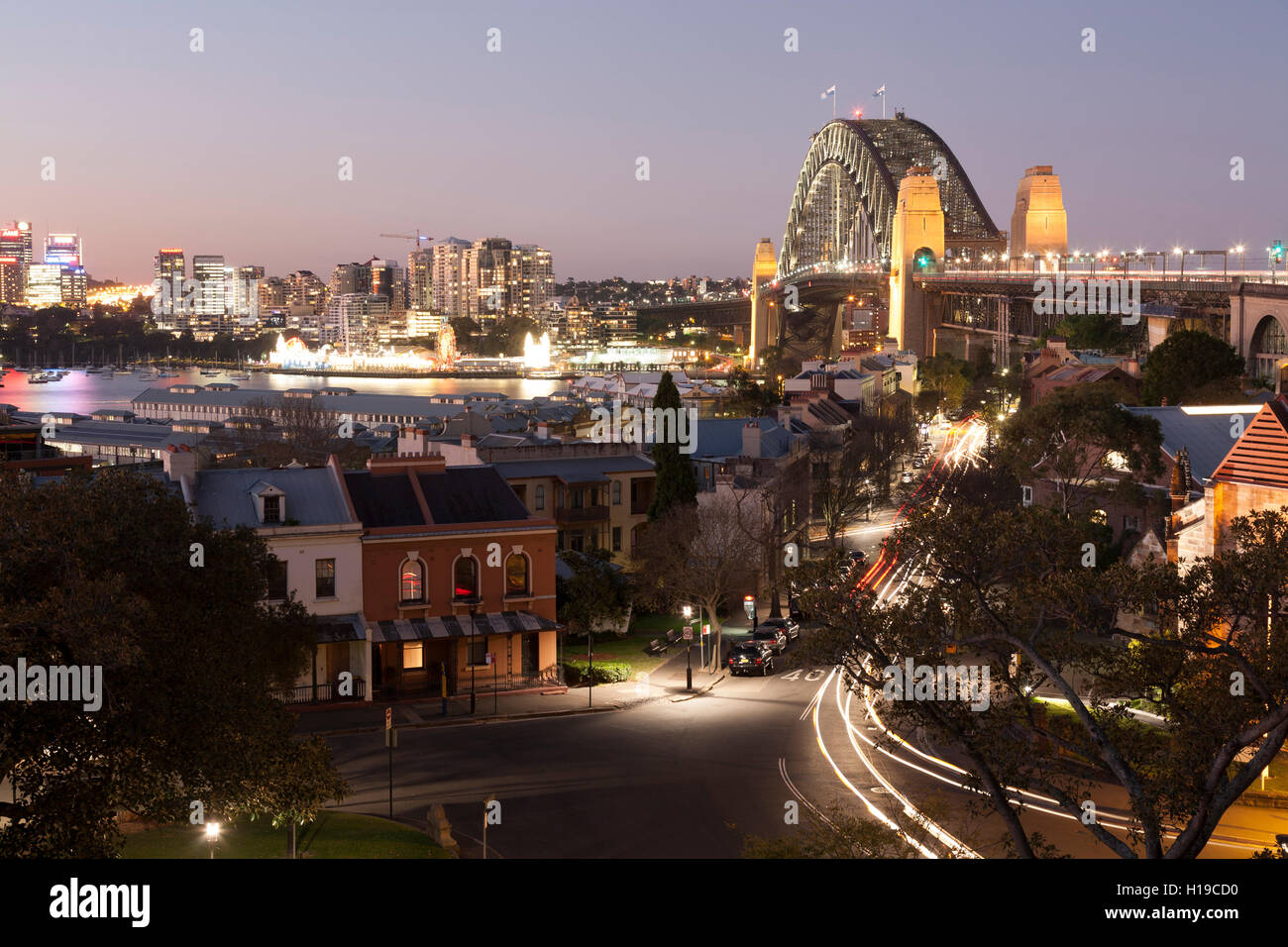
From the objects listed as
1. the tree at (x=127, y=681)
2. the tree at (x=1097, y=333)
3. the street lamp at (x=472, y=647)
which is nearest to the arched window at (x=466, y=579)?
the street lamp at (x=472, y=647)

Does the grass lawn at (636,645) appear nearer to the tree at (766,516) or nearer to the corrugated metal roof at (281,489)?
the tree at (766,516)

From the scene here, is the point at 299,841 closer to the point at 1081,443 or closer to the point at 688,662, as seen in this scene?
the point at 688,662

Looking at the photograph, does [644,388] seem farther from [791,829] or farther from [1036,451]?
[791,829]

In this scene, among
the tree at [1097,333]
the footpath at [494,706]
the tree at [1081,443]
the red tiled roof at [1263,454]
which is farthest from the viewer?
the tree at [1097,333]

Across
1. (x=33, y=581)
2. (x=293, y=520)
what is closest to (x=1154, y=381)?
(x=293, y=520)

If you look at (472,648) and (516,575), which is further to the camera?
(516,575)

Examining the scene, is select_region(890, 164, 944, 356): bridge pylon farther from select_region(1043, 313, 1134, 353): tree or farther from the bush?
the bush

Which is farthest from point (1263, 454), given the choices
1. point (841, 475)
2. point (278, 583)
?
point (841, 475)
